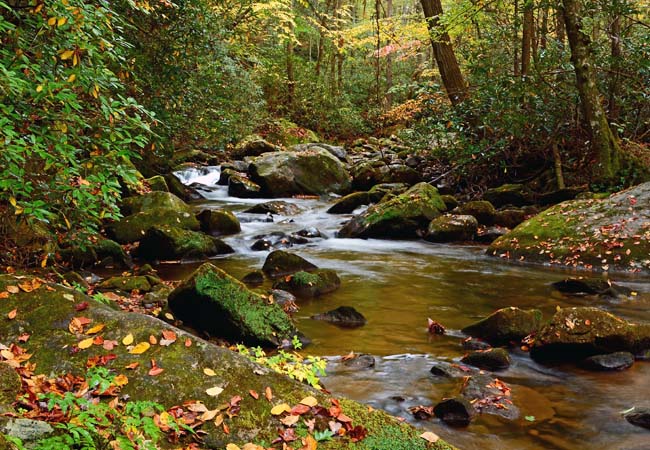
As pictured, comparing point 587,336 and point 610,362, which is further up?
point 587,336

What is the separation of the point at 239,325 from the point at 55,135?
2.47 m

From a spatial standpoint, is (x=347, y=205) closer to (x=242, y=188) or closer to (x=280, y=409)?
(x=242, y=188)

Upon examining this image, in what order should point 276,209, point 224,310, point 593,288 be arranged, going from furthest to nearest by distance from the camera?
point 276,209
point 593,288
point 224,310

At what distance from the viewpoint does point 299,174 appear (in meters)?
18.1

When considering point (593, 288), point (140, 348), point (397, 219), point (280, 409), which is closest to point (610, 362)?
point (593, 288)

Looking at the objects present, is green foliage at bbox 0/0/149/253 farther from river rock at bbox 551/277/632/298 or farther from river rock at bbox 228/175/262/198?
river rock at bbox 228/175/262/198

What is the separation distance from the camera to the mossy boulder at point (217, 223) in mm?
12117

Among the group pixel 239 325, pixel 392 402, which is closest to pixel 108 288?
pixel 239 325

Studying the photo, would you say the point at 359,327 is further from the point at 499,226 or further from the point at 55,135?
the point at 499,226

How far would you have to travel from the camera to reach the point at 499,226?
1199 cm

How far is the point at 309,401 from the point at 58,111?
3187mm

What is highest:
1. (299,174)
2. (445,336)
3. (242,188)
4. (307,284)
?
(299,174)

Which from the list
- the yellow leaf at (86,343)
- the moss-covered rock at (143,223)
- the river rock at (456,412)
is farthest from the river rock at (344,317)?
the moss-covered rock at (143,223)

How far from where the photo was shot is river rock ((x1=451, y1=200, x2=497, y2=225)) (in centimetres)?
1222
